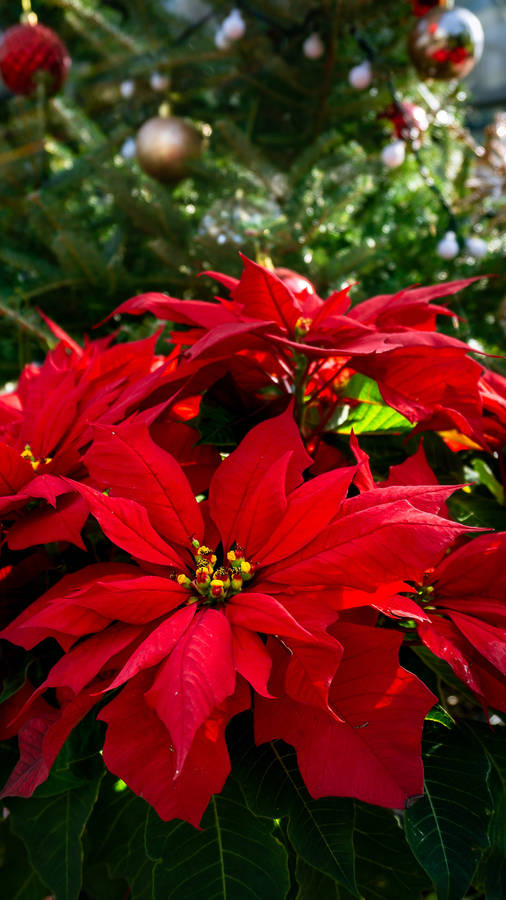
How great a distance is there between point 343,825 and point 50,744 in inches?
3.8

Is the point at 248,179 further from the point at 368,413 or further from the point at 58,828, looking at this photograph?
the point at 58,828

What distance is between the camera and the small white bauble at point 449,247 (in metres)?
0.72

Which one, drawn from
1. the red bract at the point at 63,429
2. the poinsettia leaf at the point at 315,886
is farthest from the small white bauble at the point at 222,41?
the poinsettia leaf at the point at 315,886

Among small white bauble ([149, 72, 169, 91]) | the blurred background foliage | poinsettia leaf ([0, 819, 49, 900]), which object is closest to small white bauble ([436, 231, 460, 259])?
the blurred background foliage

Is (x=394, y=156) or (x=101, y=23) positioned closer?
(x=394, y=156)

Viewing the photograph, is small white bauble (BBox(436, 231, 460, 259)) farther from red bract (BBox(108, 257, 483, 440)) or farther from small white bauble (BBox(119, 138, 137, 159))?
small white bauble (BBox(119, 138, 137, 159))

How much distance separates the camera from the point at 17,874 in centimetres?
33

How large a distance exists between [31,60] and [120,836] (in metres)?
1.02

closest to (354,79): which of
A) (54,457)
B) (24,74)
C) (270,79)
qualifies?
(270,79)

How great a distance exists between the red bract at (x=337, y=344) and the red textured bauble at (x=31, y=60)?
860 mm

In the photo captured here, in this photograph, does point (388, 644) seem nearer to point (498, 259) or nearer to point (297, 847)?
point (297, 847)

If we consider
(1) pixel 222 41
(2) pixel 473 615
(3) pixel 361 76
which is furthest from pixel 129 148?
(2) pixel 473 615

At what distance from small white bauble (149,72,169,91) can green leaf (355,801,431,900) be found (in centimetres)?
97

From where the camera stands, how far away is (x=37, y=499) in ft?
0.95
